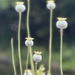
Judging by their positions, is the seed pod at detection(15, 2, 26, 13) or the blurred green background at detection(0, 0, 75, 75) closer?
the seed pod at detection(15, 2, 26, 13)

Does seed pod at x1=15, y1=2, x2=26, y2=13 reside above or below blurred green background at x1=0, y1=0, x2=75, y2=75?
below

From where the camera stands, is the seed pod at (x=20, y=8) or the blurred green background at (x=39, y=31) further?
the blurred green background at (x=39, y=31)

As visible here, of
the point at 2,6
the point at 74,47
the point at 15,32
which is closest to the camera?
the point at 2,6

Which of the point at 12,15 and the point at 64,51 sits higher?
the point at 12,15

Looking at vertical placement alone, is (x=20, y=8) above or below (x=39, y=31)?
below

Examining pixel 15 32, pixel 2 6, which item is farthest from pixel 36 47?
pixel 2 6

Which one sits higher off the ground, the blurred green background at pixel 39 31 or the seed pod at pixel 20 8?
the blurred green background at pixel 39 31

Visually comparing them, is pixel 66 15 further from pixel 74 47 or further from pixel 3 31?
pixel 3 31

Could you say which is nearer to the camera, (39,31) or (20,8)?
(20,8)
